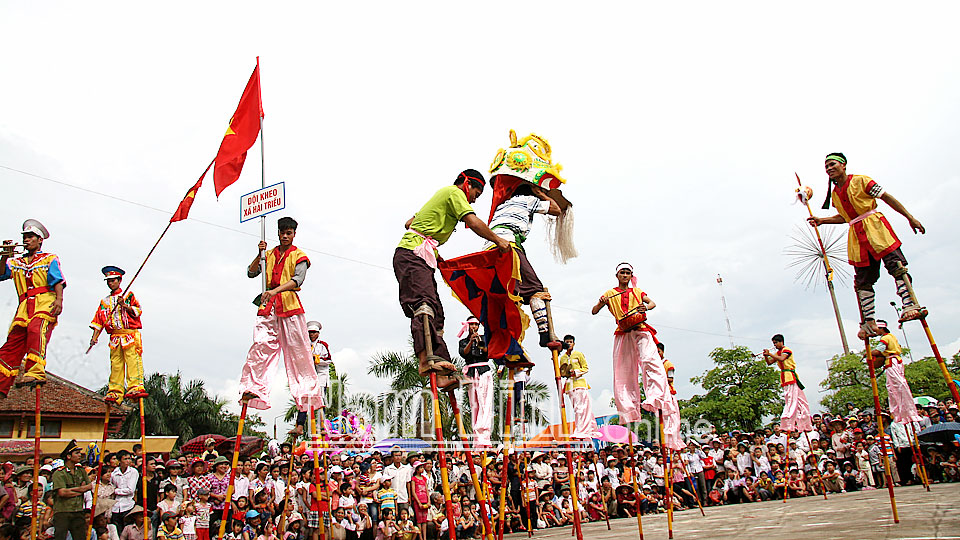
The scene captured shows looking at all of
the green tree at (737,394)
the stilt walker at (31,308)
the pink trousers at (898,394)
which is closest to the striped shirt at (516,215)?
the stilt walker at (31,308)

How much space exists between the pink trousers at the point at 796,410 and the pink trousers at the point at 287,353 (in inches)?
388

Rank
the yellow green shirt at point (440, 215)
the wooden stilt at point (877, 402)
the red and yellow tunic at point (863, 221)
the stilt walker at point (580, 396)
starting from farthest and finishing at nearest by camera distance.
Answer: the stilt walker at point (580, 396), the red and yellow tunic at point (863, 221), the wooden stilt at point (877, 402), the yellow green shirt at point (440, 215)

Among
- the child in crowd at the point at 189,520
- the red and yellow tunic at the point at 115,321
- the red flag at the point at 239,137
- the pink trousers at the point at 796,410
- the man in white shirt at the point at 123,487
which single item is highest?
the red flag at the point at 239,137

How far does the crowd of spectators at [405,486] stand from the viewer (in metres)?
7.63

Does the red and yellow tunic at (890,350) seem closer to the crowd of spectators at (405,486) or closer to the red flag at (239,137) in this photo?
the crowd of spectators at (405,486)

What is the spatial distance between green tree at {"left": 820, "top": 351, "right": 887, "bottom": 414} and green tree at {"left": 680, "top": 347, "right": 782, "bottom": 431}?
449cm

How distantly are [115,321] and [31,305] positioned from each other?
0.81m

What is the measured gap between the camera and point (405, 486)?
1027 centimetres

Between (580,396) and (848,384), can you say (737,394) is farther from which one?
(580,396)

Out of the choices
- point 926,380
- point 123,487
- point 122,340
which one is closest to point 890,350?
point 122,340

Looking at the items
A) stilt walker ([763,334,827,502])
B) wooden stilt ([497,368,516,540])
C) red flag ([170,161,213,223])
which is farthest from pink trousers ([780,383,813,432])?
red flag ([170,161,213,223])

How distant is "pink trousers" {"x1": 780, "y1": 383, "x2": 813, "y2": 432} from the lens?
12250 mm

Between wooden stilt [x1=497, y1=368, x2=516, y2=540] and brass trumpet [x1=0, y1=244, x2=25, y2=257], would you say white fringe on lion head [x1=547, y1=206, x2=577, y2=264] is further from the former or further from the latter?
Answer: brass trumpet [x1=0, y1=244, x2=25, y2=257]

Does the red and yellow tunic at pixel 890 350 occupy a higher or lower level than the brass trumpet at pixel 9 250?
lower
